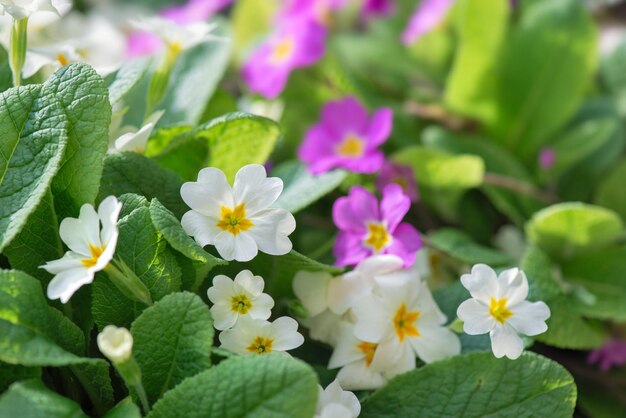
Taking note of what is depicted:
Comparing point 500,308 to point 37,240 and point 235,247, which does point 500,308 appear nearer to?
point 235,247

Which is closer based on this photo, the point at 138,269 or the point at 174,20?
the point at 138,269

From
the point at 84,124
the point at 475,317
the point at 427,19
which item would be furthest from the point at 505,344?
the point at 427,19

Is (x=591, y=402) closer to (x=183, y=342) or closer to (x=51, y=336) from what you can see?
(x=183, y=342)

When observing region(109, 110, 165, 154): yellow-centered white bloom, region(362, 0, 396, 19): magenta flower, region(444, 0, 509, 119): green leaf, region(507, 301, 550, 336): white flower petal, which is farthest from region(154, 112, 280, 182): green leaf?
region(362, 0, 396, 19): magenta flower

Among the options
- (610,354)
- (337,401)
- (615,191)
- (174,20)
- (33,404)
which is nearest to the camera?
(33,404)

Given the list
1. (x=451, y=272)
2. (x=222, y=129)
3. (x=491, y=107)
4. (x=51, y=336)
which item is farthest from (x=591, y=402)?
(x=51, y=336)

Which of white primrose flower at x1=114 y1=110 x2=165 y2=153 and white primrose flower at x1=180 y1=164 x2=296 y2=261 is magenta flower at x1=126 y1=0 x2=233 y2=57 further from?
white primrose flower at x1=180 y1=164 x2=296 y2=261
